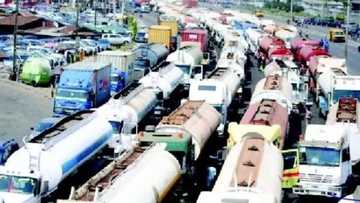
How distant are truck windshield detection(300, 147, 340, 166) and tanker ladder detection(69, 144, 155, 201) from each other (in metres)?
5.19

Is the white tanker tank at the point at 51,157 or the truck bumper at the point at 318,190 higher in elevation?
the white tanker tank at the point at 51,157

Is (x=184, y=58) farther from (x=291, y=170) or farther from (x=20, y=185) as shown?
(x=20, y=185)

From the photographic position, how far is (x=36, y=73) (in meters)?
45.6

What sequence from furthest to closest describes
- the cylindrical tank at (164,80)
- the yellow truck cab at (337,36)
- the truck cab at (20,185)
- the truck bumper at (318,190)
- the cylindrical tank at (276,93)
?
the yellow truck cab at (337,36) < the cylindrical tank at (164,80) < the cylindrical tank at (276,93) < the truck bumper at (318,190) < the truck cab at (20,185)

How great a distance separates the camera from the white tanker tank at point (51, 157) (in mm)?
18953

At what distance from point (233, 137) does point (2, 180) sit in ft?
25.3

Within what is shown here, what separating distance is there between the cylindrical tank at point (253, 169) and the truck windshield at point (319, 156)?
1.84 meters

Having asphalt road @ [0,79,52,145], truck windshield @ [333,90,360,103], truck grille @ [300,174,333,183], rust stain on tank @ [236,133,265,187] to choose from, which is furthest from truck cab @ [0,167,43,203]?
truck windshield @ [333,90,360,103]

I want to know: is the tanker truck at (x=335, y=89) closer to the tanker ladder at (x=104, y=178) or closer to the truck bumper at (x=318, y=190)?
the truck bumper at (x=318, y=190)

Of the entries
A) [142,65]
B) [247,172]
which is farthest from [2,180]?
[142,65]

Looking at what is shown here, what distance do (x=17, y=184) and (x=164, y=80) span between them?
56.2 ft

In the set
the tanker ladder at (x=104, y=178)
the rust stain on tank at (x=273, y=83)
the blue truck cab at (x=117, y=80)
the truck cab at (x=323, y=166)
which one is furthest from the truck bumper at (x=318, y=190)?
the blue truck cab at (x=117, y=80)

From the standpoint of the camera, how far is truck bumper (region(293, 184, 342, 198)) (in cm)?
2172

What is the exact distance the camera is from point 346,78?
35344 millimetres
